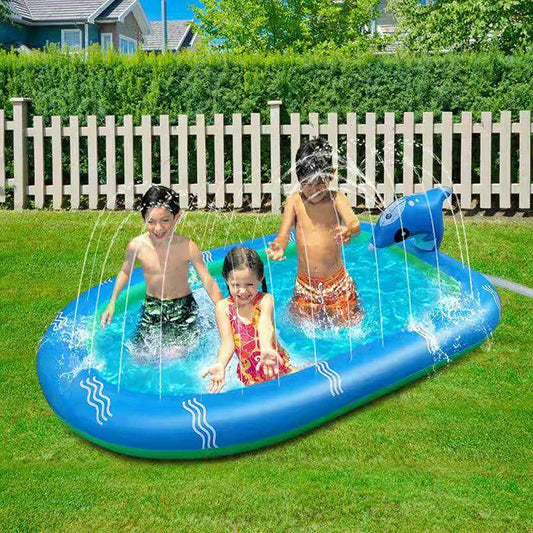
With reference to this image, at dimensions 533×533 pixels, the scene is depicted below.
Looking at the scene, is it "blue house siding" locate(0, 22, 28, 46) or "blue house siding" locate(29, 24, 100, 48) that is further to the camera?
"blue house siding" locate(29, 24, 100, 48)

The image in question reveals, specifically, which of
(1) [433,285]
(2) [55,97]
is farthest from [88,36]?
(1) [433,285]

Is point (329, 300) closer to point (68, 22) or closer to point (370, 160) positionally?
point (370, 160)

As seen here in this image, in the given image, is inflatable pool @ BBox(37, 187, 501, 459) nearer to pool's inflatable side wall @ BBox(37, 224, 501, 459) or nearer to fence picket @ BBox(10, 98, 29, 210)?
pool's inflatable side wall @ BBox(37, 224, 501, 459)

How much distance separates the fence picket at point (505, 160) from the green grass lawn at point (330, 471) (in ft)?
14.2

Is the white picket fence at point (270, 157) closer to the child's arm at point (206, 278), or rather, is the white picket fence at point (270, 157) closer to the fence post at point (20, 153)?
the fence post at point (20, 153)

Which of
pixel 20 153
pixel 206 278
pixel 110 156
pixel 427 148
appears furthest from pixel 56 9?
pixel 206 278

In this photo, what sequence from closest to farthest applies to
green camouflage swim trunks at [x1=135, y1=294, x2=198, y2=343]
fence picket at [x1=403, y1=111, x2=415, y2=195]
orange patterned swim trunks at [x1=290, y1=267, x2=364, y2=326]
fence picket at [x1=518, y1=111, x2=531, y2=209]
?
green camouflage swim trunks at [x1=135, y1=294, x2=198, y2=343], orange patterned swim trunks at [x1=290, y1=267, x2=364, y2=326], fence picket at [x1=518, y1=111, x2=531, y2=209], fence picket at [x1=403, y1=111, x2=415, y2=195]

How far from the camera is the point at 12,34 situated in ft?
96.2

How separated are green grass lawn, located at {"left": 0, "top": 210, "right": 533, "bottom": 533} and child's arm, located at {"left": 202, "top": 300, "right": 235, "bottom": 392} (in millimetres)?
391

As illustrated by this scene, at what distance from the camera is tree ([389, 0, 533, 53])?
50.2ft

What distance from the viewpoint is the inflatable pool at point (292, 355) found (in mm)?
3664

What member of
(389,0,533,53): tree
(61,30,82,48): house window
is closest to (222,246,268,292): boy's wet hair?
(389,0,533,53): tree

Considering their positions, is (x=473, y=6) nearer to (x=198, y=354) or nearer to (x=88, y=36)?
(x=198, y=354)

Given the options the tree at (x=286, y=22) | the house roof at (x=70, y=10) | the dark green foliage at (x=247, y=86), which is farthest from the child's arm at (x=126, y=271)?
the house roof at (x=70, y=10)
